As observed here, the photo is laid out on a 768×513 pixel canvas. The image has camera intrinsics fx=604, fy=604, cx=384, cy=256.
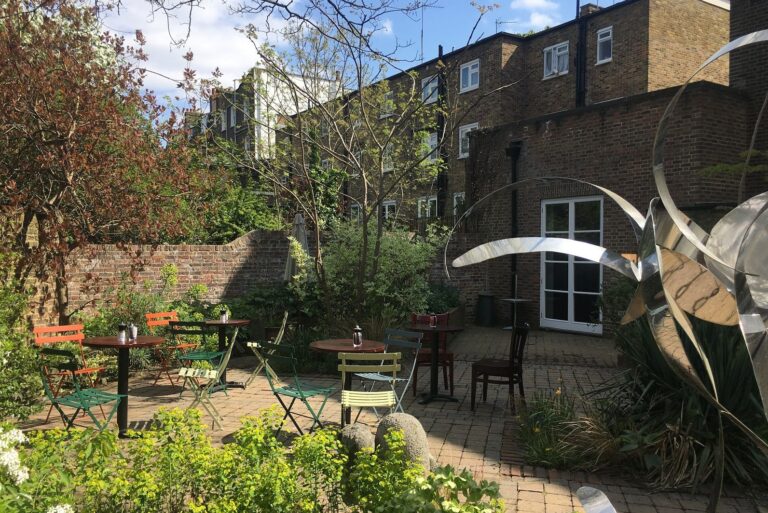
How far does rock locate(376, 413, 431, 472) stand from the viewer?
4.24m

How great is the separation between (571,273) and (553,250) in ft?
35.2

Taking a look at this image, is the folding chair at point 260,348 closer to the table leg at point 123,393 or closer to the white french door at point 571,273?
the table leg at point 123,393

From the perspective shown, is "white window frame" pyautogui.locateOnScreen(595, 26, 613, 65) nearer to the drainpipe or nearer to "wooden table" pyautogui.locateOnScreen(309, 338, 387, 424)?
the drainpipe

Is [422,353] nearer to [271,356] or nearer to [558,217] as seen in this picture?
[271,356]

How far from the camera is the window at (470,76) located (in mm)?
21416

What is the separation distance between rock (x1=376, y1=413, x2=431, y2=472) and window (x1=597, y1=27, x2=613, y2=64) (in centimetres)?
1688

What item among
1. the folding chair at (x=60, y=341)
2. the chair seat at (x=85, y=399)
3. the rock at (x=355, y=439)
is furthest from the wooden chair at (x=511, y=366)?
the folding chair at (x=60, y=341)

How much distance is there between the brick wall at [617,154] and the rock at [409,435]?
7611mm

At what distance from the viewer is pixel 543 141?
1323cm

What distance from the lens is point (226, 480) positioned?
3068mm

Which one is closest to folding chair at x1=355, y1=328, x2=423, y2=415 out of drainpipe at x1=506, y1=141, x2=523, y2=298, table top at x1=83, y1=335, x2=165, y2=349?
table top at x1=83, y1=335, x2=165, y2=349

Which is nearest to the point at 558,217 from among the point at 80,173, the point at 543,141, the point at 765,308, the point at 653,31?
the point at 543,141

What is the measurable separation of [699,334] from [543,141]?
346 inches

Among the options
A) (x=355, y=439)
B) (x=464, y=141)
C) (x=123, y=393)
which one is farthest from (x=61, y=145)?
(x=464, y=141)
